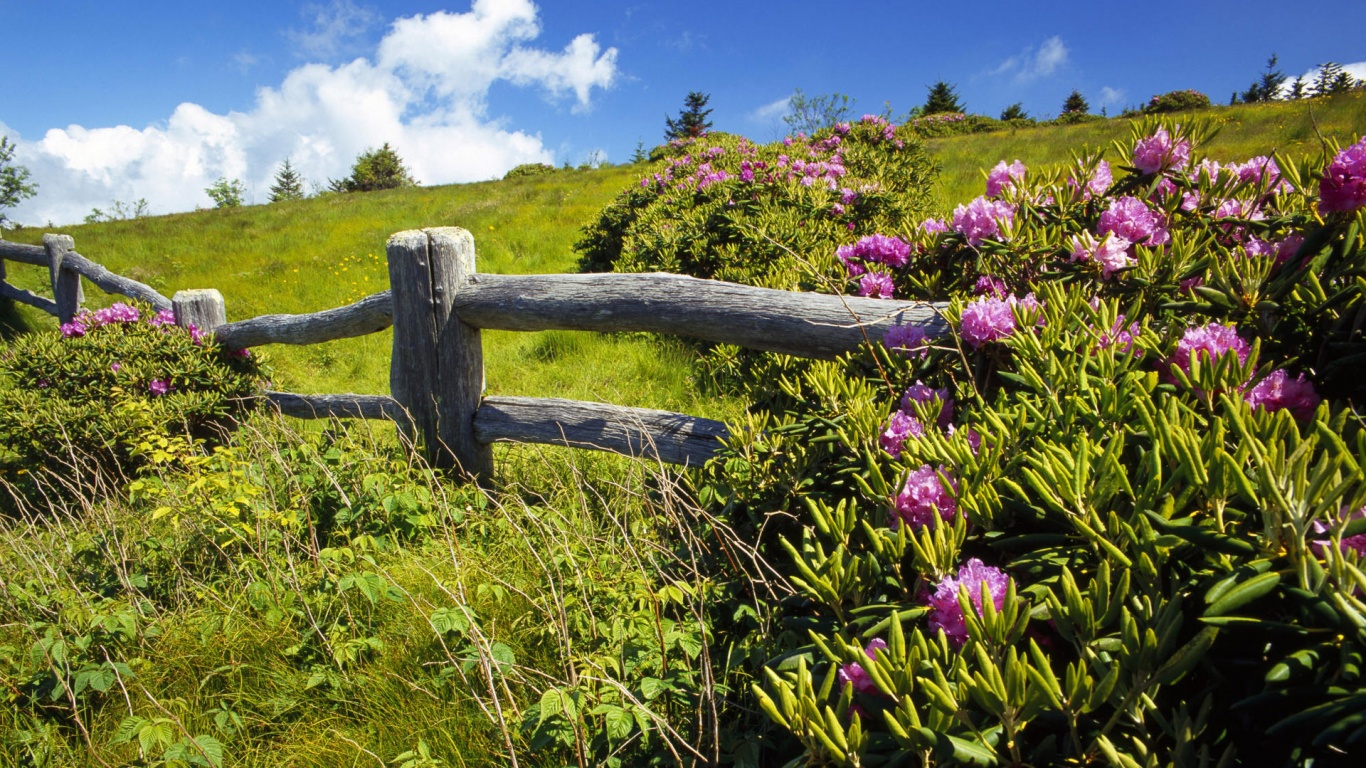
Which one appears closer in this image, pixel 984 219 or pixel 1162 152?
pixel 1162 152

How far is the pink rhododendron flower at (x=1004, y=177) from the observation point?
197 centimetres

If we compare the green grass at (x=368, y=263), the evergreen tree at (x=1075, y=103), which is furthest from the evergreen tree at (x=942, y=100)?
the green grass at (x=368, y=263)

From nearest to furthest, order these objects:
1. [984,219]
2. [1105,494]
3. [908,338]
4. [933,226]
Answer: [1105,494], [908,338], [984,219], [933,226]

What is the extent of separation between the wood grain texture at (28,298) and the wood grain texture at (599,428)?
8.92m

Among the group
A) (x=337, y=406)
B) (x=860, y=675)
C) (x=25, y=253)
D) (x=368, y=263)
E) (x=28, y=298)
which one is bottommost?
(x=860, y=675)

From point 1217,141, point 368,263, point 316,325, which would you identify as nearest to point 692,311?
point 316,325

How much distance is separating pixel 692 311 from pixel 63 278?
8994 millimetres

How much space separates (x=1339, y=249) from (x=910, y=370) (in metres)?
0.82

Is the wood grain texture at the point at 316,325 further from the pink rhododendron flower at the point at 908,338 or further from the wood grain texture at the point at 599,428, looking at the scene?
the pink rhododendron flower at the point at 908,338

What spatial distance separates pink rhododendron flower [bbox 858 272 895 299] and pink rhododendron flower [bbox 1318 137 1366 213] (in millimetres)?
1181

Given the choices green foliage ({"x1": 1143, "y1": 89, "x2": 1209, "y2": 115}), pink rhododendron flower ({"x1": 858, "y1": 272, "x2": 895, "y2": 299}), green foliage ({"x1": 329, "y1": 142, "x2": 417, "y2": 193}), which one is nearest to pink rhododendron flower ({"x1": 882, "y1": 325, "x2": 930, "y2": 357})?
pink rhododendron flower ({"x1": 858, "y1": 272, "x2": 895, "y2": 299})

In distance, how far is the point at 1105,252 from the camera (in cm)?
163

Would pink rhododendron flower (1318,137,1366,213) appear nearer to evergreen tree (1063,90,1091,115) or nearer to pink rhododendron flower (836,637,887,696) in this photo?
pink rhododendron flower (836,637,887,696)

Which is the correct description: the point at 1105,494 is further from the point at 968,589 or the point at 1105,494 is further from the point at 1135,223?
the point at 1135,223
